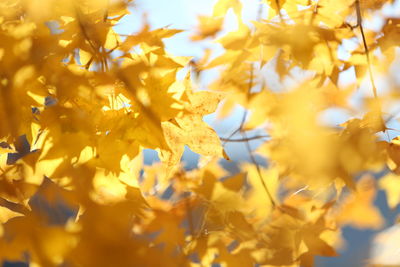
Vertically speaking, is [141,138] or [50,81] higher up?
[50,81]

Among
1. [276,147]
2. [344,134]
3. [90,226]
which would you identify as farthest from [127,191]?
[344,134]

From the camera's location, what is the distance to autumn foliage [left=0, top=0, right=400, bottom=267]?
0.73m

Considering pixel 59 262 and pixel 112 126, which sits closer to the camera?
pixel 59 262

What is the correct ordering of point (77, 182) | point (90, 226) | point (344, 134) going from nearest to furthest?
point (90, 226) < point (77, 182) < point (344, 134)

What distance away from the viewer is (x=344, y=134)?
0.83 metres

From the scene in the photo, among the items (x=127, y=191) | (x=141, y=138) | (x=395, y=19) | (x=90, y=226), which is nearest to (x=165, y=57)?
(x=141, y=138)

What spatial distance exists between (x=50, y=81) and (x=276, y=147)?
0.48 m

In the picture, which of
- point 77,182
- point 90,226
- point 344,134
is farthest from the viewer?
point 344,134

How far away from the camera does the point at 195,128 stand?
0.81 meters

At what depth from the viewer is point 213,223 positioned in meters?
0.86

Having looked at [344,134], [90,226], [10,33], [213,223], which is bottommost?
[213,223]

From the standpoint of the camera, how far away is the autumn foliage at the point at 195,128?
2.40 feet

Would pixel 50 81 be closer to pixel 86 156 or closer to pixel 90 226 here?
pixel 86 156

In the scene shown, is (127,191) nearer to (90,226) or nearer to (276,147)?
(90,226)
